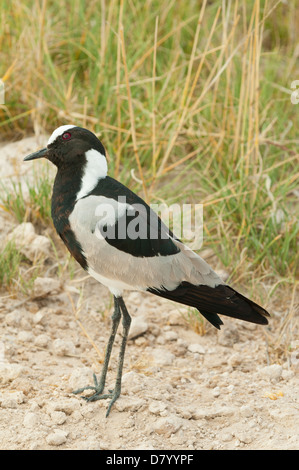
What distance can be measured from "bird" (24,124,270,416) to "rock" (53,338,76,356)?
491 millimetres

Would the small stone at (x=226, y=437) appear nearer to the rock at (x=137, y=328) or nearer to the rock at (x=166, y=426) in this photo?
the rock at (x=166, y=426)

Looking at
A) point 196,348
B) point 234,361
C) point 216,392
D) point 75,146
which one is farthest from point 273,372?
point 75,146

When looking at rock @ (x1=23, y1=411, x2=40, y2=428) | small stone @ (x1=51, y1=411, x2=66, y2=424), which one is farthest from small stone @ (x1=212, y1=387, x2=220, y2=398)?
rock @ (x1=23, y1=411, x2=40, y2=428)

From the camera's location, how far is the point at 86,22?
17.3ft

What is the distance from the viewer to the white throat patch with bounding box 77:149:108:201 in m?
3.19

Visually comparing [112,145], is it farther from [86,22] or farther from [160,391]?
[160,391]

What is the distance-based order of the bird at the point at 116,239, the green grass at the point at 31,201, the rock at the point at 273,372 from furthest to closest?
the green grass at the point at 31,201, the rock at the point at 273,372, the bird at the point at 116,239

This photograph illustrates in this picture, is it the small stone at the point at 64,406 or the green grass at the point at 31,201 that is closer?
the small stone at the point at 64,406

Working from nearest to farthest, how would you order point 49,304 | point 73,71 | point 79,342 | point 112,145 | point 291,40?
point 79,342 < point 49,304 < point 112,145 < point 73,71 < point 291,40

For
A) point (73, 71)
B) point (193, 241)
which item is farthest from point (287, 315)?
point (73, 71)

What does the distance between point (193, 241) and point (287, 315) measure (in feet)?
2.50

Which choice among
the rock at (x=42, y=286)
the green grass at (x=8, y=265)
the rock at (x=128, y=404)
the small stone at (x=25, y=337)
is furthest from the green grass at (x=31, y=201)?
the rock at (x=128, y=404)

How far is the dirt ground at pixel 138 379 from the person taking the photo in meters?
3.03

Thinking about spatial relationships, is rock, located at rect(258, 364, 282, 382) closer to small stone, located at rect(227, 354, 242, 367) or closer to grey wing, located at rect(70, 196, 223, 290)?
small stone, located at rect(227, 354, 242, 367)
